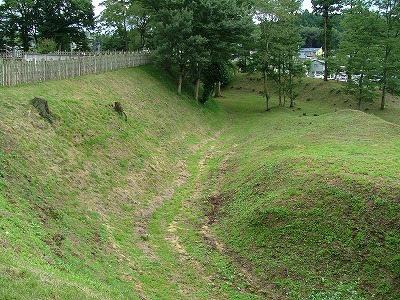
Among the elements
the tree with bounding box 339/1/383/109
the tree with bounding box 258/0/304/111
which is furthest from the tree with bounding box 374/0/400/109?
the tree with bounding box 258/0/304/111

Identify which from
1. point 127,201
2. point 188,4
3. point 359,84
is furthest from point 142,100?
point 359,84

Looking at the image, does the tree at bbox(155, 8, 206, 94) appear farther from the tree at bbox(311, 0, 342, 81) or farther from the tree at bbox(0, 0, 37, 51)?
the tree at bbox(0, 0, 37, 51)

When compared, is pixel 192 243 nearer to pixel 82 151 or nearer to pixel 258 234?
pixel 258 234

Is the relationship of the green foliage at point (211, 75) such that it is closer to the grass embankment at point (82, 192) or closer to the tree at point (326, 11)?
the grass embankment at point (82, 192)

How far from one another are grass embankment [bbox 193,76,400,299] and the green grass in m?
0.04

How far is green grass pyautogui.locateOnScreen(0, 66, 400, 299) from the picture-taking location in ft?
31.0

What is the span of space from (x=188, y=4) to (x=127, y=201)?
24019 millimetres

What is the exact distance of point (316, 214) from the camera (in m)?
12.2

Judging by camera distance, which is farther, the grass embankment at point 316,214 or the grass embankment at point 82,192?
the grass embankment at point 316,214

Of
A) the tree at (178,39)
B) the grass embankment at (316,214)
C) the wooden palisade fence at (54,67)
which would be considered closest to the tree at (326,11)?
the tree at (178,39)

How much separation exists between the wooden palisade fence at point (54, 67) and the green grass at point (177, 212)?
92 cm

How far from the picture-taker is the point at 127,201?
1466cm

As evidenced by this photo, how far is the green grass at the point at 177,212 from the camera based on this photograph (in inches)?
372

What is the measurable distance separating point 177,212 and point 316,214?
549cm
